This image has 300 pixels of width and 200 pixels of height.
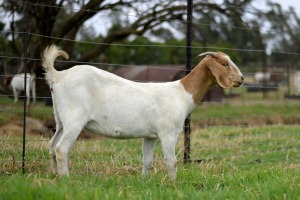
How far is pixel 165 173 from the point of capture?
19.7ft

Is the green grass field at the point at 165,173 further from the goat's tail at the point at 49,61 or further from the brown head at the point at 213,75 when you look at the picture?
the goat's tail at the point at 49,61

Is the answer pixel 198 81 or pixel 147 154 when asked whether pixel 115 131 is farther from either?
pixel 198 81

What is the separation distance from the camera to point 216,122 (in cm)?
1602

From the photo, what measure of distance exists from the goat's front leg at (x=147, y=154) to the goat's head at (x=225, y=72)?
46.6 inches

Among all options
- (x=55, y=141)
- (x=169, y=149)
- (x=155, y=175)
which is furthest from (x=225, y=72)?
(x=55, y=141)

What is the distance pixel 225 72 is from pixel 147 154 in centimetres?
145

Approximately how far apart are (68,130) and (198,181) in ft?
5.25

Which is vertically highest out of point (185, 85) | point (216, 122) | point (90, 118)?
point (185, 85)

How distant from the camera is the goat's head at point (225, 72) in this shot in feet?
19.6

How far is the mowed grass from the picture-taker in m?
4.23

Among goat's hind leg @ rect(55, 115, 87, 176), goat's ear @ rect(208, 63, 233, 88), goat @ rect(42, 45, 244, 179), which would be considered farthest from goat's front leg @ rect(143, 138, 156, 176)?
goat's ear @ rect(208, 63, 233, 88)

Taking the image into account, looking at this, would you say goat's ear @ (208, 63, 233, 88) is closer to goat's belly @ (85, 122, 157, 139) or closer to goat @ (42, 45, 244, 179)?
goat @ (42, 45, 244, 179)

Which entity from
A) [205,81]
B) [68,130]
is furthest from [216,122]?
[68,130]

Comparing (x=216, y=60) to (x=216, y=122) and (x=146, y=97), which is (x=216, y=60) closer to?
(x=146, y=97)
